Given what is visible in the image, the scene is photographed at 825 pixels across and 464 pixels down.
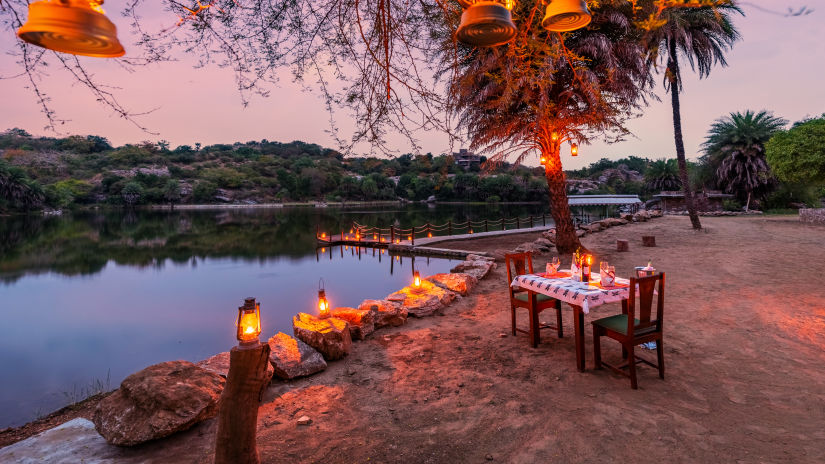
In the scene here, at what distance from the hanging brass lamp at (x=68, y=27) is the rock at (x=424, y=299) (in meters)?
5.05

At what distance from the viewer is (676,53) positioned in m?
15.0

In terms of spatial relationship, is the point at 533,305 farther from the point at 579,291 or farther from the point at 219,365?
the point at 219,365

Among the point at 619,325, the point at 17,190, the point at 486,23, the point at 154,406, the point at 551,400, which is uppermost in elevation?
the point at 17,190

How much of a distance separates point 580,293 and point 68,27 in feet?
13.0

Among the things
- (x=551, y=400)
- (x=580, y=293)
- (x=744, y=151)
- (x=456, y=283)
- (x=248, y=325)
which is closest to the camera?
(x=248, y=325)

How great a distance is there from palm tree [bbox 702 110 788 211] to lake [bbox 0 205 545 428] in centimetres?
2763

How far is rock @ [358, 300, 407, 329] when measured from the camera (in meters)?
5.52

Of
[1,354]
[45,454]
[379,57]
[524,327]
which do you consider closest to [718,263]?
[524,327]

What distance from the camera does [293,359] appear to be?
13.2ft

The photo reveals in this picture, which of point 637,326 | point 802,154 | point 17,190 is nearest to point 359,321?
point 637,326

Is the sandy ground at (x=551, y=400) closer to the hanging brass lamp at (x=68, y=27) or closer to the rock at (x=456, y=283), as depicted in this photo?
the rock at (x=456, y=283)

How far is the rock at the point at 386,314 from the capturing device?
552 centimetres

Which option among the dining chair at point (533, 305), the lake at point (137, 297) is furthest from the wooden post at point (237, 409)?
the lake at point (137, 297)

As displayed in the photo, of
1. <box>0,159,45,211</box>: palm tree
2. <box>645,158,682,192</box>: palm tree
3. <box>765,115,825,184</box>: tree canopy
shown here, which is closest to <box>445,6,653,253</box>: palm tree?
<box>765,115,825,184</box>: tree canopy
